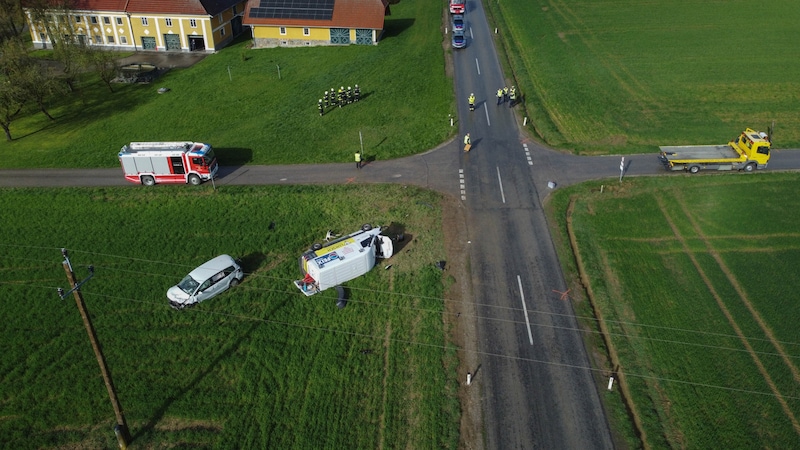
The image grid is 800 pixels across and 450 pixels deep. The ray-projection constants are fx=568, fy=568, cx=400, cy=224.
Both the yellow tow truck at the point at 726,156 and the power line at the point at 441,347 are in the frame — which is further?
the yellow tow truck at the point at 726,156

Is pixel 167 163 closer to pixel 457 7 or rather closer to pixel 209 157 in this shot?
pixel 209 157

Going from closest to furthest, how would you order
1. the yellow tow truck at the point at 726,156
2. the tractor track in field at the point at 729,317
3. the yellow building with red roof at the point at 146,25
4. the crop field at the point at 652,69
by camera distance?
the tractor track in field at the point at 729,317
the yellow tow truck at the point at 726,156
the crop field at the point at 652,69
the yellow building with red roof at the point at 146,25

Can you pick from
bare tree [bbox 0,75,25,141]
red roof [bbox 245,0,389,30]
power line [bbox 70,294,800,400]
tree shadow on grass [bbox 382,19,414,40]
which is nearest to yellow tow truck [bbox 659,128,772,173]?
power line [bbox 70,294,800,400]

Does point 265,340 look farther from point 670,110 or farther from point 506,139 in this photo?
point 670,110

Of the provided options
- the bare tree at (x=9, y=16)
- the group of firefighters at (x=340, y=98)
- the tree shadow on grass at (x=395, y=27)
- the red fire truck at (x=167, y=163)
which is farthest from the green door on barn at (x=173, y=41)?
the red fire truck at (x=167, y=163)

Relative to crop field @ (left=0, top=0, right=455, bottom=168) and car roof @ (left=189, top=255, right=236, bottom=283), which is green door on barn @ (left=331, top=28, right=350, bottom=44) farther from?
car roof @ (left=189, top=255, right=236, bottom=283)

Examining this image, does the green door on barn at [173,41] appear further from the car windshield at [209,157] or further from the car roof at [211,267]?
the car roof at [211,267]

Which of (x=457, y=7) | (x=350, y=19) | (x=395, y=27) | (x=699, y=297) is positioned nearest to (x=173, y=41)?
(x=350, y=19)
